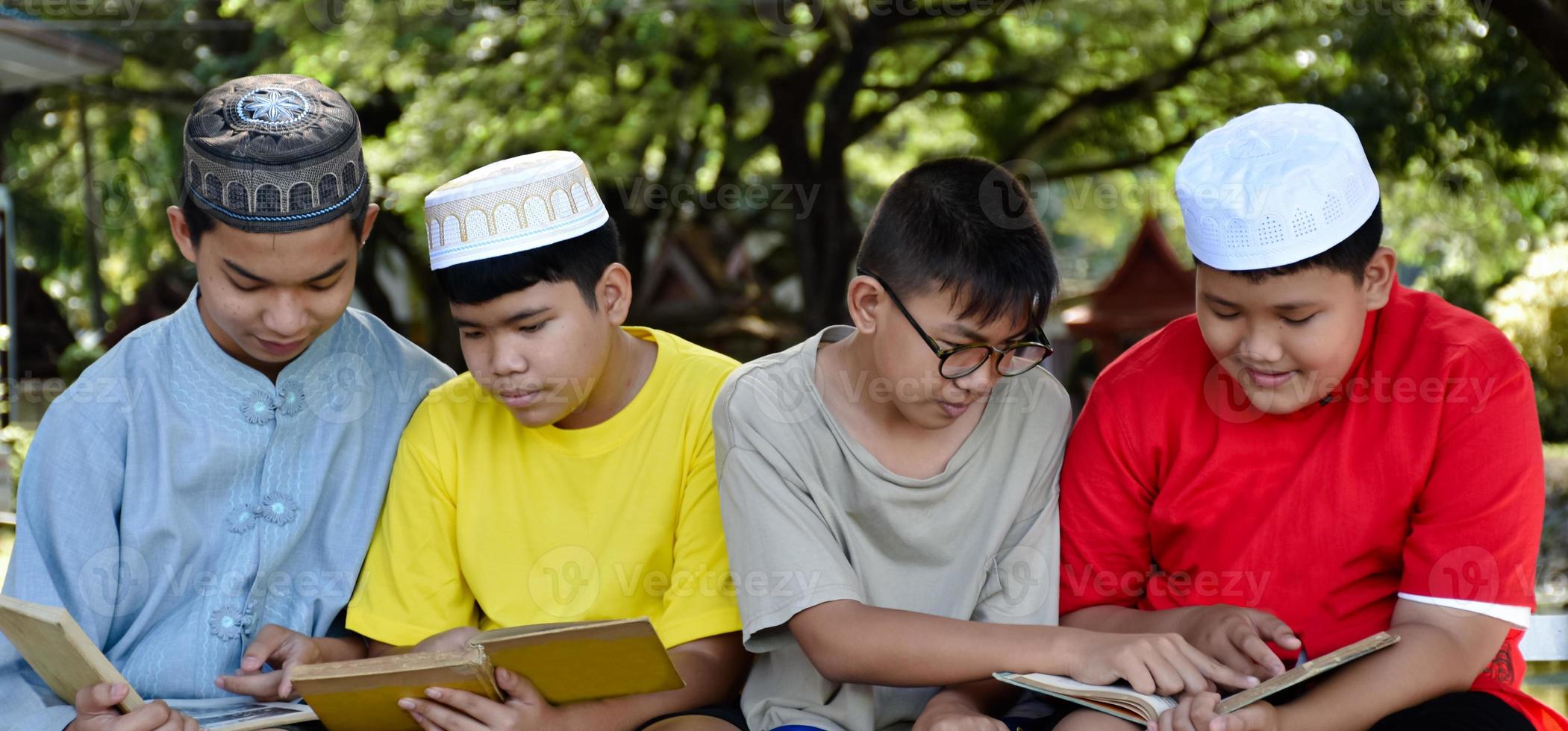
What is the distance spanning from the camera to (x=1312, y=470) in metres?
2.55

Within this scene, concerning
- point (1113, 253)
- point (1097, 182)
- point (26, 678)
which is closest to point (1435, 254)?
point (1097, 182)

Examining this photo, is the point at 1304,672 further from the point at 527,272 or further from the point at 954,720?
the point at 527,272

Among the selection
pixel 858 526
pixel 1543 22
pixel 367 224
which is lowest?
pixel 858 526

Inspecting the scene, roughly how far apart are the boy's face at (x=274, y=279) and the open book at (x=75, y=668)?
66 cm

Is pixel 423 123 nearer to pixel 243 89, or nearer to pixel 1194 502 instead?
pixel 243 89

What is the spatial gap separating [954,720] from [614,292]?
1.15 meters

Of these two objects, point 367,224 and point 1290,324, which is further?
point 367,224

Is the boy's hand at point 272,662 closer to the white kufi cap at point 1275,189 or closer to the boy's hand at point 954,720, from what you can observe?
the boy's hand at point 954,720

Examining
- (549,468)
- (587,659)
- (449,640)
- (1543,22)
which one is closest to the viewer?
(587,659)

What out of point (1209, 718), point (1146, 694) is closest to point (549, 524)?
point (1146, 694)

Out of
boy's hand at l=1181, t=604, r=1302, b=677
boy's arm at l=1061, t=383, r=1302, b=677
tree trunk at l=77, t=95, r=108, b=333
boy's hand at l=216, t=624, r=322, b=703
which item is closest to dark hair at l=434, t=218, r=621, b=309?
boy's hand at l=216, t=624, r=322, b=703

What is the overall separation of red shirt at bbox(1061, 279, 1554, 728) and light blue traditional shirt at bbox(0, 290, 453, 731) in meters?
1.55

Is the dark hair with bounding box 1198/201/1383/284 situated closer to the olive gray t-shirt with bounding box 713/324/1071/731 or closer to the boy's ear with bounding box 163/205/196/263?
the olive gray t-shirt with bounding box 713/324/1071/731

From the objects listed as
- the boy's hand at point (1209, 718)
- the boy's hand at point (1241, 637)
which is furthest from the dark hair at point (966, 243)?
the boy's hand at point (1209, 718)
